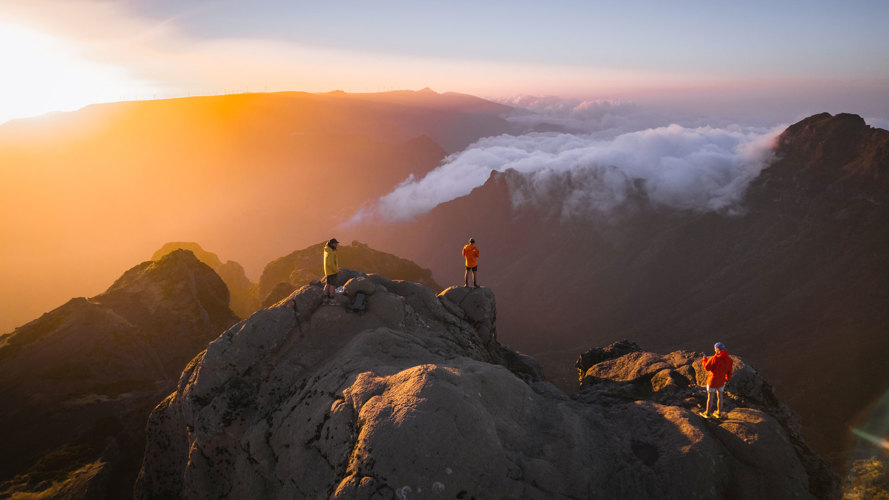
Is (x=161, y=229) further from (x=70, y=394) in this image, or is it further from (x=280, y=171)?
(x=70, y=394)

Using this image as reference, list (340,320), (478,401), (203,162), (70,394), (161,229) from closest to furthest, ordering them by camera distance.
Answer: (478,401), (340,320), (70,394), (161,229), (203,162)

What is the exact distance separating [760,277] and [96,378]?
4071 inches

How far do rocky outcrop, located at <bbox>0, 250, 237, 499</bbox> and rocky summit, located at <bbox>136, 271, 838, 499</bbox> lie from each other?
969 cm

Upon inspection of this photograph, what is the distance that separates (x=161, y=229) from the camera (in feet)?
502

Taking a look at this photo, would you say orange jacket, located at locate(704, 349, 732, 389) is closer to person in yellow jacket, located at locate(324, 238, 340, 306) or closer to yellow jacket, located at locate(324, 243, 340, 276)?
person in yellow jacket, located at locate(324, 238, 340, 306)

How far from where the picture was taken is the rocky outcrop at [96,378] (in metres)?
22.9

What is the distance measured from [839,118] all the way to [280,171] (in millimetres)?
187295

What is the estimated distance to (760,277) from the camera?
85438mm

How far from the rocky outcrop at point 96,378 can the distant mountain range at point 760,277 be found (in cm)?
4608

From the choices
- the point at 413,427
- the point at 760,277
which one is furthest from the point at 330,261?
the point at 760,277

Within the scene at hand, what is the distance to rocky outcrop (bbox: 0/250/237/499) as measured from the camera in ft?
75.0

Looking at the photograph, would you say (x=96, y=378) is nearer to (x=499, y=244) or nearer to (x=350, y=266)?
(x=350, y=266)

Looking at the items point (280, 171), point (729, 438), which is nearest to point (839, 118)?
point (729, 438)

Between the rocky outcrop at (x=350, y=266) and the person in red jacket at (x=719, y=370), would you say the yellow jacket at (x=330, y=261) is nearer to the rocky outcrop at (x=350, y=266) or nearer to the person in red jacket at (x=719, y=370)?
the person in red jacket at (x=719, y=370)
